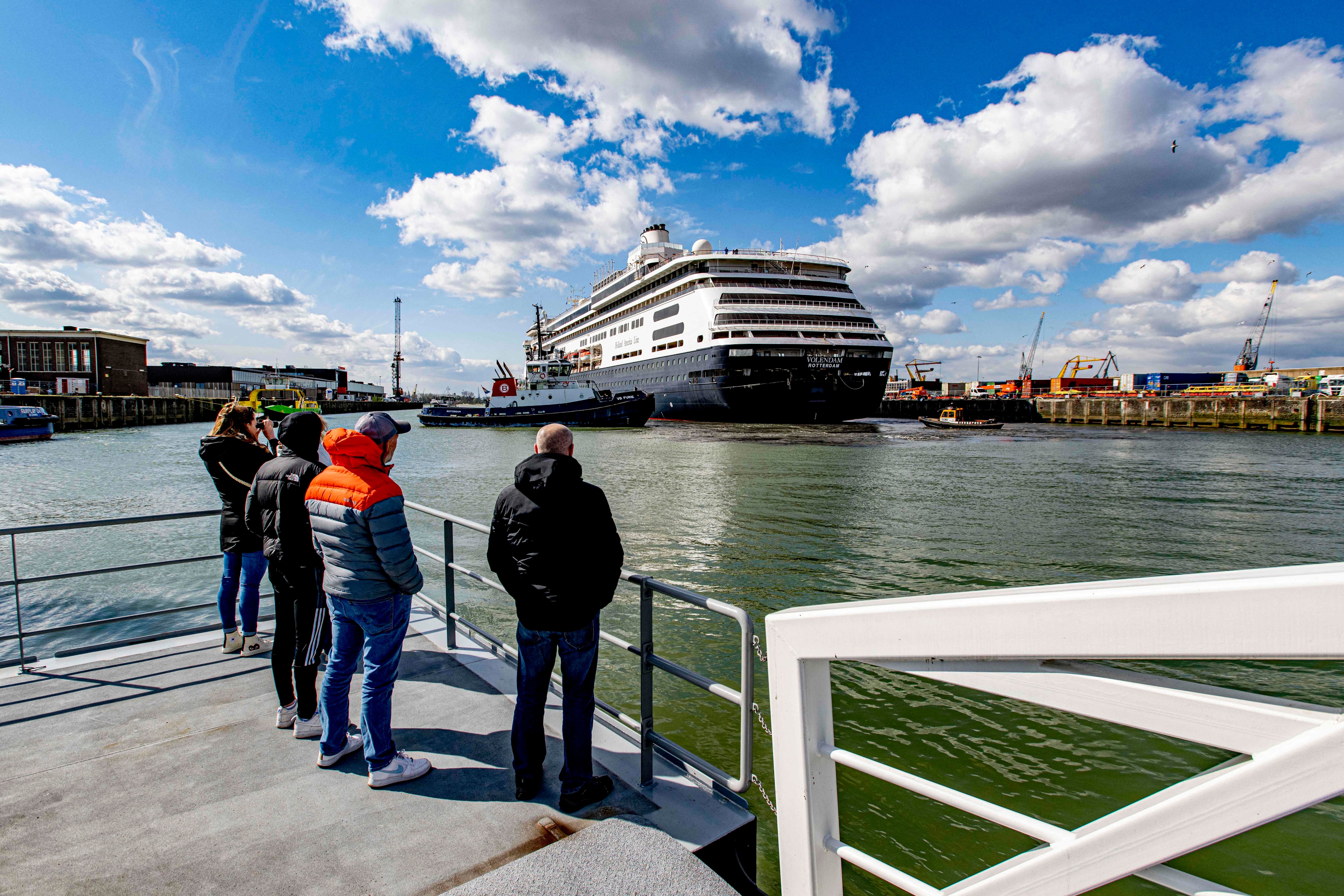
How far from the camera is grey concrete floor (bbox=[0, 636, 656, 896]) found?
203cm

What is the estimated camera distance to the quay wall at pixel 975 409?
187 ft

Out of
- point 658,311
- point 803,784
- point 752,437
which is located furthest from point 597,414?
point 803,784

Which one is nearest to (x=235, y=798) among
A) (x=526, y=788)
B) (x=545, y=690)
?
(x=526, y=788)

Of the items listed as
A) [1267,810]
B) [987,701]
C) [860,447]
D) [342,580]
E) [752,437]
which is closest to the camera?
[1267,810]

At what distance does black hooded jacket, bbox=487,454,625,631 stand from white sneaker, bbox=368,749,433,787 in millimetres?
770

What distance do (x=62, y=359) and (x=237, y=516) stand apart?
275ft

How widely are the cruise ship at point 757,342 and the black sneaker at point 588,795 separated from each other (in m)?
34.8

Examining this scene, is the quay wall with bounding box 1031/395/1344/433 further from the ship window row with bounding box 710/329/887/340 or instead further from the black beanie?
the black beanie

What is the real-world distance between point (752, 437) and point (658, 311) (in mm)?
17881

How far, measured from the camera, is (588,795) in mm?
2350

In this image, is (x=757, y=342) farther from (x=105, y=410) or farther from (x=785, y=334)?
(x=105, y=410)

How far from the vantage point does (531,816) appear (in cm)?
230

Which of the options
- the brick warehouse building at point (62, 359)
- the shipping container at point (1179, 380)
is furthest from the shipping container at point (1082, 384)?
the brick warehouse building at point (62, 359)

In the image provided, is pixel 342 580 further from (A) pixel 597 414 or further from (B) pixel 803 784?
(A) pixel 597 414
